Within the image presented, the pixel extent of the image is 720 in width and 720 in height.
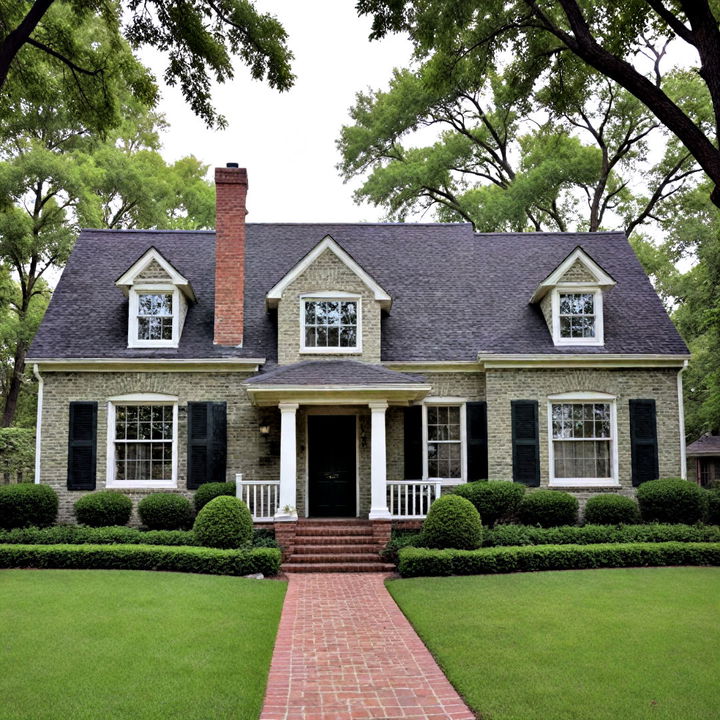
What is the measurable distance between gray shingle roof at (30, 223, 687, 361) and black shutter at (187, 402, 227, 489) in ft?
4.46

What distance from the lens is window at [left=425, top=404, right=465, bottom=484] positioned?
56.3 ft

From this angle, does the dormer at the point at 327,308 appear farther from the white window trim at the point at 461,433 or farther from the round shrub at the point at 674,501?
the round shrub at the point at 674,501

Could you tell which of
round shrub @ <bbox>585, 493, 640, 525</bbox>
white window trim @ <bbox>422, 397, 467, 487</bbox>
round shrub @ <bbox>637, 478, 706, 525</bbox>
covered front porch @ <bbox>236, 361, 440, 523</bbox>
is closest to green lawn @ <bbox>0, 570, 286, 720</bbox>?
covered front porch @ <bbox>236, 361, 440, 523</bbox>

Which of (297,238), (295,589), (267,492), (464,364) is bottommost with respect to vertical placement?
(295,589)

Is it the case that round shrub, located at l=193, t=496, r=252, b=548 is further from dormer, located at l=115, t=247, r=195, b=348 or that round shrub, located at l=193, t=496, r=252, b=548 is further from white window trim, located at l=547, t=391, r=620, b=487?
white window trim, located at l=547, t=391, r=620, b=487

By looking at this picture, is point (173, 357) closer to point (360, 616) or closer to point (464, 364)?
point (464, 364)

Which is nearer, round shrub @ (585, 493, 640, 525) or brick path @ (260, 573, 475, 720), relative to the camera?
brick path @ (260, 573, 475, 720)

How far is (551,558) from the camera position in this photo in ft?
43.3

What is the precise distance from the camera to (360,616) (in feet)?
32.4

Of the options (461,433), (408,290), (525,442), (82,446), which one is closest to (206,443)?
(82,446)

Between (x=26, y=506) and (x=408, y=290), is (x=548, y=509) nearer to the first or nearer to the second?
(x=408, y=290)

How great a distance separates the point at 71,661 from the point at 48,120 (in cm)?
2660

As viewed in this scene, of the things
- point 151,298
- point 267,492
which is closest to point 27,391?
point 151,298

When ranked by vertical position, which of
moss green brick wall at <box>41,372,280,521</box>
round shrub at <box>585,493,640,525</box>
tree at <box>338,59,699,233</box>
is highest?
tree at <box>338,59,699,233</box>
